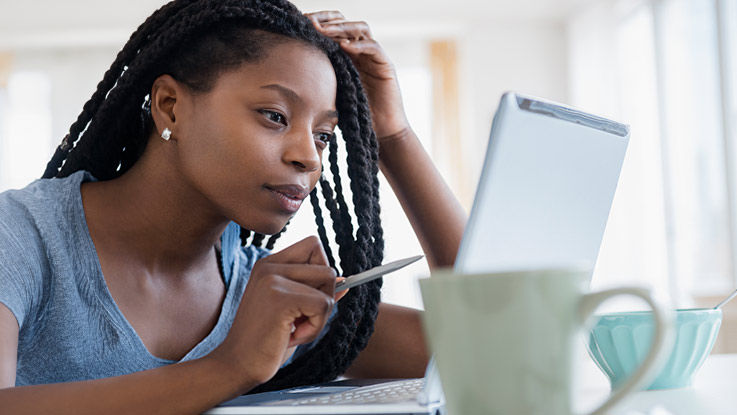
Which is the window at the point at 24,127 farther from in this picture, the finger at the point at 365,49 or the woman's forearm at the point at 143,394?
the woman's forearm at the point at 143,394

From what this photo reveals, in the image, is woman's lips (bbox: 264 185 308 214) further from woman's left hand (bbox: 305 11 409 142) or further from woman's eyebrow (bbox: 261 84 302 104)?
woman's left hand (bbox: 305 11 409 142)

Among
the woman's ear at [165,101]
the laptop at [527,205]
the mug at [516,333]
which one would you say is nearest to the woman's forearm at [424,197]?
the woman's ear at [165,101]

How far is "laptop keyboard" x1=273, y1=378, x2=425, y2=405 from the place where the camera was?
1.88ft

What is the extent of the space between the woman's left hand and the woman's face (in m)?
Result: 0.14

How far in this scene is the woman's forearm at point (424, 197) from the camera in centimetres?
111

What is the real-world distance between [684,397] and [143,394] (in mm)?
478

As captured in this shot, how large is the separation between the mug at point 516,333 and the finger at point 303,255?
0.32 m

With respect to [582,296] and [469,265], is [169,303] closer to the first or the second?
[469,265]

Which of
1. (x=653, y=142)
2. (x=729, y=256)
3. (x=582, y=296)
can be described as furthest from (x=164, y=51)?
(x=653, y=142)

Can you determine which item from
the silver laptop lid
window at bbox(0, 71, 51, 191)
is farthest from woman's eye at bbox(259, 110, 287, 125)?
window at bbox(0, 71, 51, 191)

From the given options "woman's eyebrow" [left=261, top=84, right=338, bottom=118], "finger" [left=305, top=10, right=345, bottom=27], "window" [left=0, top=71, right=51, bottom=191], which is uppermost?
"window" [left=0, top=71, right=51, bottom=191]

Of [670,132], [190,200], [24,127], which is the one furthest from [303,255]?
[24,127]

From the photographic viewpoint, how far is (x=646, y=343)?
65cm

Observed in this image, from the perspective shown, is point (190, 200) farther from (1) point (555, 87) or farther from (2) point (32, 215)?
(1) point (555, 87)
